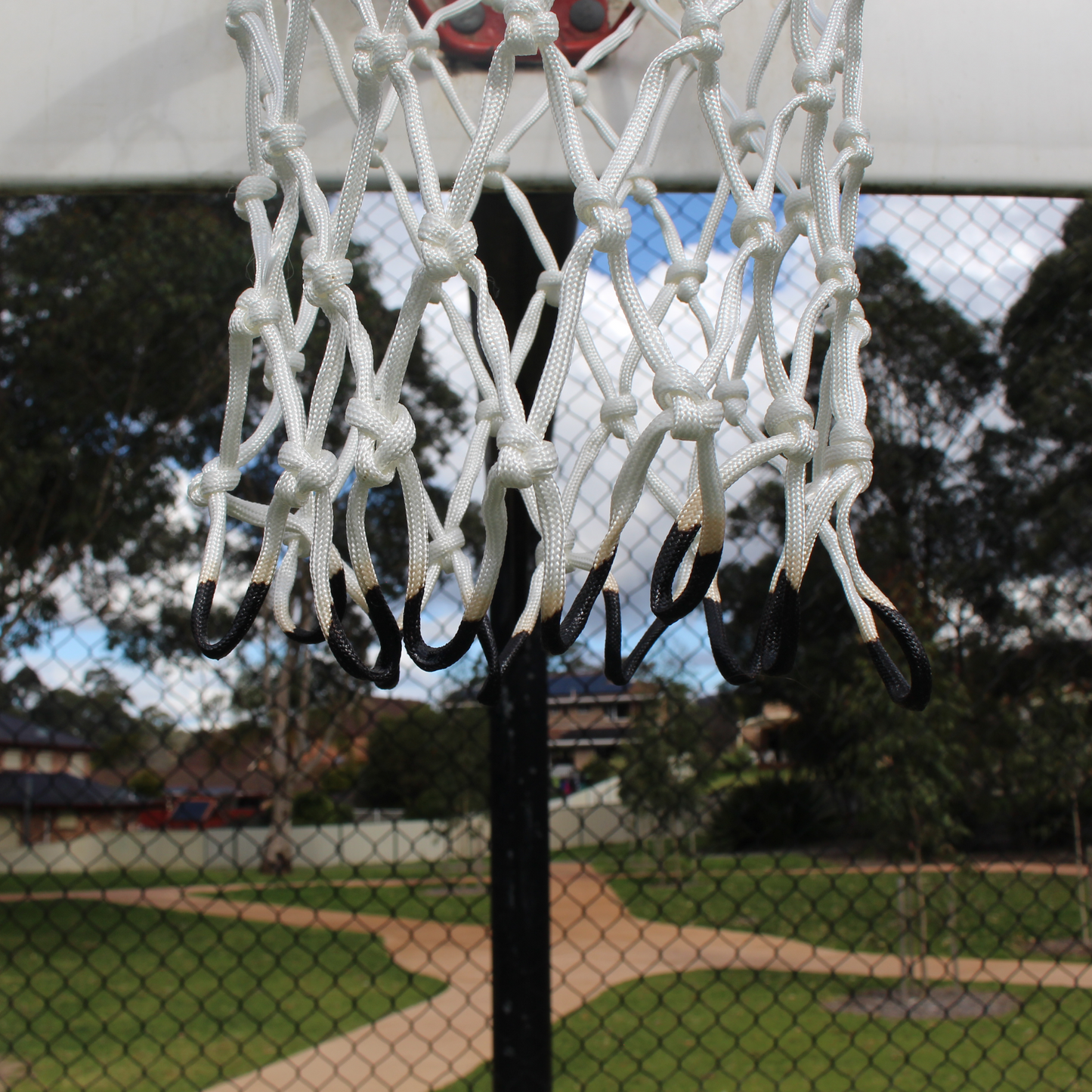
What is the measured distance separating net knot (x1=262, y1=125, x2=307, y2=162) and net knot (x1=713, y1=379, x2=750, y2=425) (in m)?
0.34

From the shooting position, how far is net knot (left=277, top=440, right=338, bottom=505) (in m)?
0.56

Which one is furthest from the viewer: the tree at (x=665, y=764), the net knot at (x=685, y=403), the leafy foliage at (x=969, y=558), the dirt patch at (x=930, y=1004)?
the tree at (x=665, y=764)

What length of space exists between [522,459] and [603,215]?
16 centimetres

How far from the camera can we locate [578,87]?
0.72m

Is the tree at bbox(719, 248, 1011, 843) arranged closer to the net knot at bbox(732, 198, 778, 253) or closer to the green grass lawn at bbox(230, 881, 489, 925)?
the green grass lawn at bbox(230, 881, 489, 925)

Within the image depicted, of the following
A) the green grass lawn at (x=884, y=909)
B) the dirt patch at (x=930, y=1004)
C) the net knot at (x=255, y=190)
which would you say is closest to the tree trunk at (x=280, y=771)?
the green grass lawn at (x=884, y=909)

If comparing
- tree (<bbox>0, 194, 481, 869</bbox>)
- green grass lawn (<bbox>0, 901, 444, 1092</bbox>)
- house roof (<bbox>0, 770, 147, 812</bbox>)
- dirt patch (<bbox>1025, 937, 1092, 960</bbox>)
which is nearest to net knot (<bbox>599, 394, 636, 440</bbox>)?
green grass lawn (<bbox>0, 901, 444, 1092</bbox>)

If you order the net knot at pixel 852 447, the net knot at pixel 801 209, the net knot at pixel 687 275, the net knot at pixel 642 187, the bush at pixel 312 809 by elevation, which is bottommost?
the bush at pixel 312 809

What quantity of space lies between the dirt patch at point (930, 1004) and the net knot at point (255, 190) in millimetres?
3378

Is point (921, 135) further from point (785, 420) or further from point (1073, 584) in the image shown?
point (1073, 584)

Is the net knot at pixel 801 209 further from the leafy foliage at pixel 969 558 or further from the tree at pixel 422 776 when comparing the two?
the tree at pixel 422 776

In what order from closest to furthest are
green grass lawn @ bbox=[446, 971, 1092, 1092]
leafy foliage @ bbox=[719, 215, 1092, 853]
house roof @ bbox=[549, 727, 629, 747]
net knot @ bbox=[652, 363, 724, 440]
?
1. net knot @ bbox=[652, 363, 724, 440]
2. green grass lawn @ bbox=[446, 971, 1092, 1092]
3. leafy foliage @ bbox=[719, 215, 1092, 853]
4. house roof @ bbox=[549, 727, 629, 747]

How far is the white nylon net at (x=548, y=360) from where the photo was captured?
0.52 metres

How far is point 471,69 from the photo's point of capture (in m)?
0.78
